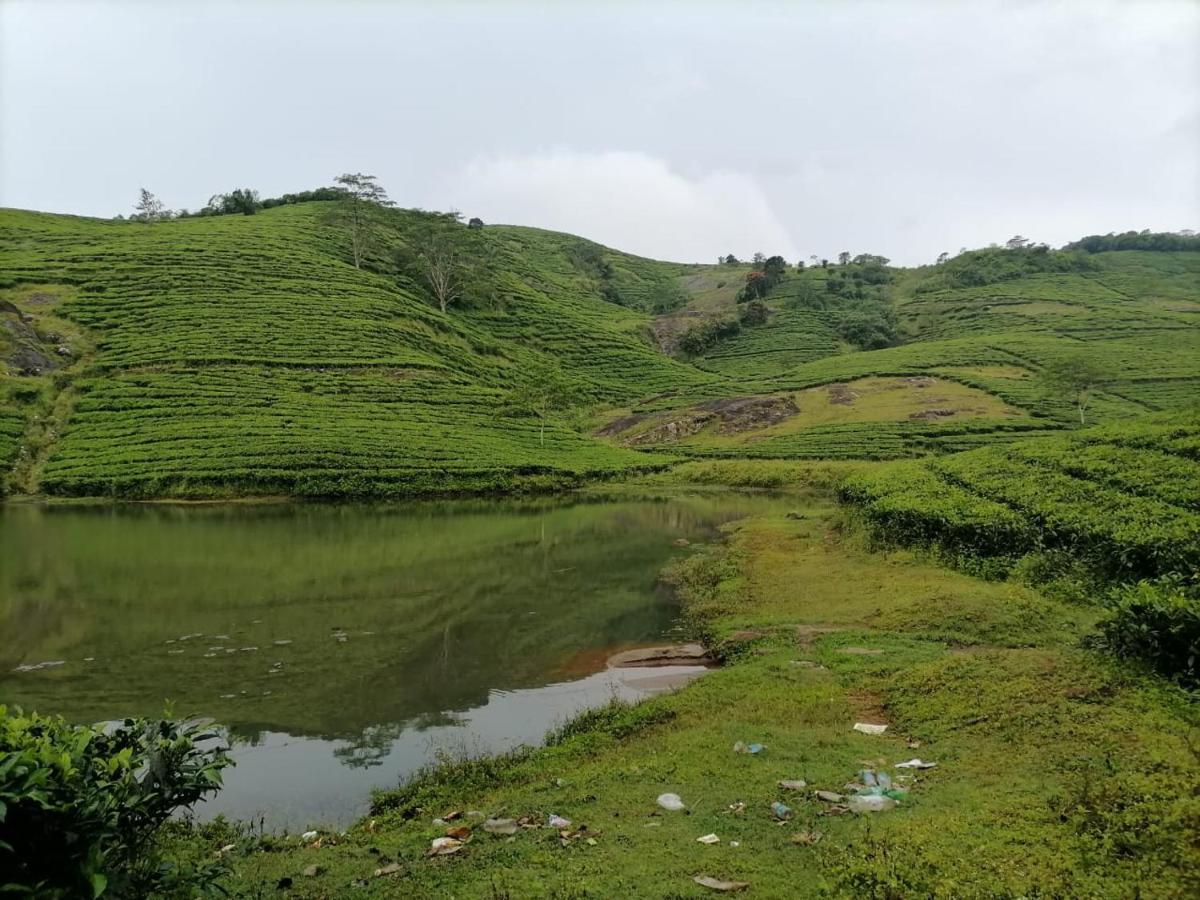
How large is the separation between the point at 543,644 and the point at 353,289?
6797cm

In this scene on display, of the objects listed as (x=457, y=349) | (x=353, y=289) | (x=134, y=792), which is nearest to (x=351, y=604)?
(x=134, y=792)

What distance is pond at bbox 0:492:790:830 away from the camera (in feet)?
36.7

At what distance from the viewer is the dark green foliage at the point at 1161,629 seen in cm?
903

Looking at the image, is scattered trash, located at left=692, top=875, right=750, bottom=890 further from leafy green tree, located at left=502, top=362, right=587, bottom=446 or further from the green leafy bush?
leafy green tree, located at left=502, top=362, right=587, bottom=446

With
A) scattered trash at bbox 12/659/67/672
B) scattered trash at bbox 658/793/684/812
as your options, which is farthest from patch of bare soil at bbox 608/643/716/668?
scattered trash at bbox 12/659/67/672

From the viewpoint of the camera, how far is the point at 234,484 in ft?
135

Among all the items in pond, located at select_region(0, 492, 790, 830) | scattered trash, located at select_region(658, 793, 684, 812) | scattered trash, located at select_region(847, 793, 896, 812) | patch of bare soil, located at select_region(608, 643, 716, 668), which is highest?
scattered trash, located at select_region(847, 793, 896, 812)

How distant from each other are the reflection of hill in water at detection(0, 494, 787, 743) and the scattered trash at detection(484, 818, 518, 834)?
4826 mm

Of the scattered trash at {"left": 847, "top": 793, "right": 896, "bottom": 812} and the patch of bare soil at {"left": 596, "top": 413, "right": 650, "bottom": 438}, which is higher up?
the patch of bare soil at {"left": 596, "top": 413, "right": 650, "bottom": 438}

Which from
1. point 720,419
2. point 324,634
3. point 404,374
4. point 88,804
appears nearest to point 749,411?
point 720,419

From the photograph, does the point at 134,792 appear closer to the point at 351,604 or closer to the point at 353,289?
the point at 351,604

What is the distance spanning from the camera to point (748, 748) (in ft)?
30.0

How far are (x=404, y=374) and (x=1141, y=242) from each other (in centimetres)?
19144

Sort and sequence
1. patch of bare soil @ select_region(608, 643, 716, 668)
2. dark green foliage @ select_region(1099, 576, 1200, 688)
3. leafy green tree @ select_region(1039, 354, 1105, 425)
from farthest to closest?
leafy green tree @ select_region(1039, 354, 1105, 425) → patch of bare soil @ select_region(608, 643, 716, 668) → dark green foliage @ select_region(1099, 576, 1200, 688)
